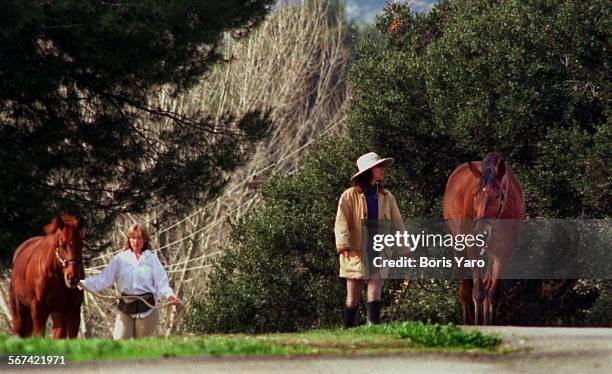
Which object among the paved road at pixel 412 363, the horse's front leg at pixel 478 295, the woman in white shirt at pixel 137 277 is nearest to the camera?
the paved road at pixel 412 363

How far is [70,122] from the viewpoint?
24297 mm

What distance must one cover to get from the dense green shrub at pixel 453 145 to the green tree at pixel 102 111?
3717mm

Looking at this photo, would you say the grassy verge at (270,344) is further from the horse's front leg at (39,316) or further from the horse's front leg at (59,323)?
the horse's front leg at (39,316)

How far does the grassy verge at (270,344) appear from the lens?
1235 centimetres

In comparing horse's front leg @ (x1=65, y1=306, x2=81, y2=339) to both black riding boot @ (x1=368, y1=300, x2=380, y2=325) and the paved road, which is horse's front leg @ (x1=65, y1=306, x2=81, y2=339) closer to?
black riding boot @ (x1=368, y1=300, x2=380, y2=325)

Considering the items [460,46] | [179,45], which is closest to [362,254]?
[179,45]

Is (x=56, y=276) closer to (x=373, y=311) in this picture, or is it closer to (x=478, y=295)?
(x=373, y=311)

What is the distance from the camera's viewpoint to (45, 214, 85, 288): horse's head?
15195mm

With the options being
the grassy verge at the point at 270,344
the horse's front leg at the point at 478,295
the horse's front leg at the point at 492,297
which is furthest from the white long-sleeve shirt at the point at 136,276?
the horse's front leg at the point at 492,297

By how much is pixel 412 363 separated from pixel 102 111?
46.6 feet

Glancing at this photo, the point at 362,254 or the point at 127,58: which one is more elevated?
the point at 127,58

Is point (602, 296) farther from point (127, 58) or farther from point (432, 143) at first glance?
point (127, 58)

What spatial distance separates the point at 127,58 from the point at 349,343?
10369 mm

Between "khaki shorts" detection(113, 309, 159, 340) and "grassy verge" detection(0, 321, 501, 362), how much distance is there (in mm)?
1197
